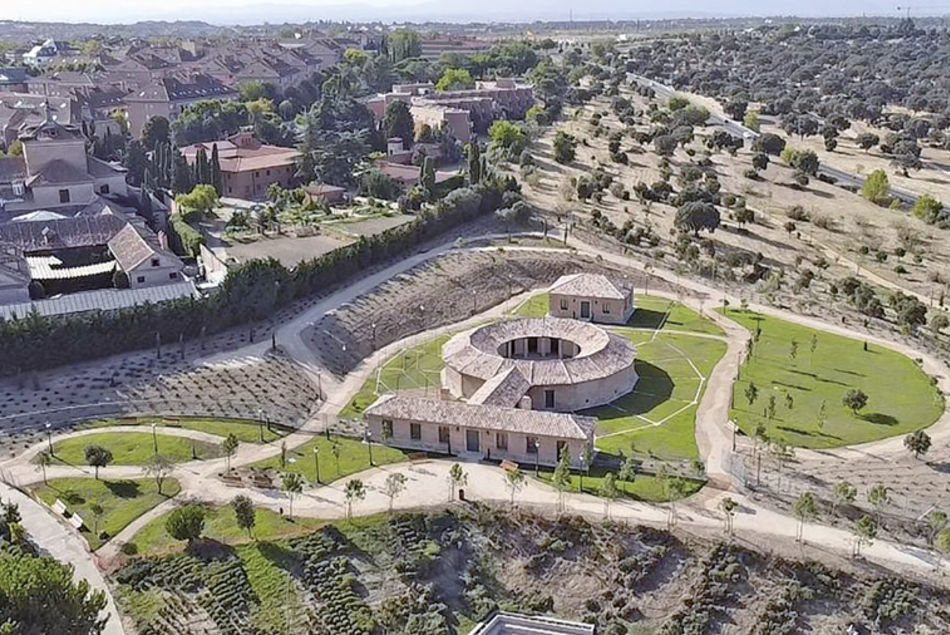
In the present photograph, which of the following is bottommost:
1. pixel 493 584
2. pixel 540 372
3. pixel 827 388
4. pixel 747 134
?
pixel 493 584

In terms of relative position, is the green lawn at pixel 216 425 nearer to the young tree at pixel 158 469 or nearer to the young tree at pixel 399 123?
the young tree at pixel 158 469

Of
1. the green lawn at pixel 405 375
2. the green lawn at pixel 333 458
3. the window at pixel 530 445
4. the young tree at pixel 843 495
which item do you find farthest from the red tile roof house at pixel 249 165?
the young tree at pixel 843 495

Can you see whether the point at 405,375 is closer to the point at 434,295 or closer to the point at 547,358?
the point at 547,358

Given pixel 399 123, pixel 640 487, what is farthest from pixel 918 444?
pixel 399 123

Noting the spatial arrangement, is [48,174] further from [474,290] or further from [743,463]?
[743,463]

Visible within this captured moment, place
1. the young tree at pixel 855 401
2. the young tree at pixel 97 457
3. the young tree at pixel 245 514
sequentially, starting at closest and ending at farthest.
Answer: the young tree at pixel 245 514 → the young tree at pixel 97 457 → the young tree at pixel 855 401

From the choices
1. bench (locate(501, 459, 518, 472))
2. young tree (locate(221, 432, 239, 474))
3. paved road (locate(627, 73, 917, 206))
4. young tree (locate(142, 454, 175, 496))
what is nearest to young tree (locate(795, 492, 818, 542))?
bench (locate(501, 459, 518, 472))

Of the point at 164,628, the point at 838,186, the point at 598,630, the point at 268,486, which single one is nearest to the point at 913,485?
the point at 598,630
